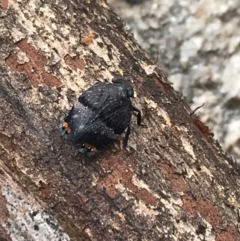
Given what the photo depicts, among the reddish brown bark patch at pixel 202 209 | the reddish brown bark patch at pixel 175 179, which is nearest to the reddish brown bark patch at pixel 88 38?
the reddish brown bark patch at pixel 175 179

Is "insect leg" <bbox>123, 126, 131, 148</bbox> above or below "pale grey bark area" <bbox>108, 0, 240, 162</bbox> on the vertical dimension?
below

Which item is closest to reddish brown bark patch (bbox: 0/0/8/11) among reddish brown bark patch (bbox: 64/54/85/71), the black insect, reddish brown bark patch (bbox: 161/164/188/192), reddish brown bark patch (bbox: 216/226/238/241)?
reddish brown bark patch (bbox: 64/54/85/71)

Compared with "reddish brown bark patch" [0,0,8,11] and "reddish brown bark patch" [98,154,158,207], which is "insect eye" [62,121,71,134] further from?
"reddish brown bark patch" [0,0,8,11]

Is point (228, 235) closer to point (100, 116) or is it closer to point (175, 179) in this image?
point (175, 179)

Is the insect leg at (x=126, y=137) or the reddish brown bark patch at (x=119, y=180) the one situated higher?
the insect leg at (x=126, y=137)

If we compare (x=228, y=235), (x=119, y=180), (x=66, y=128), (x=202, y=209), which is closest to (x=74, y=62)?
(x=66, y=128)

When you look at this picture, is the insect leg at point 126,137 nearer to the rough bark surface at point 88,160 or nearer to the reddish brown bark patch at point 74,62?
the rough bark surface at point 88,160
